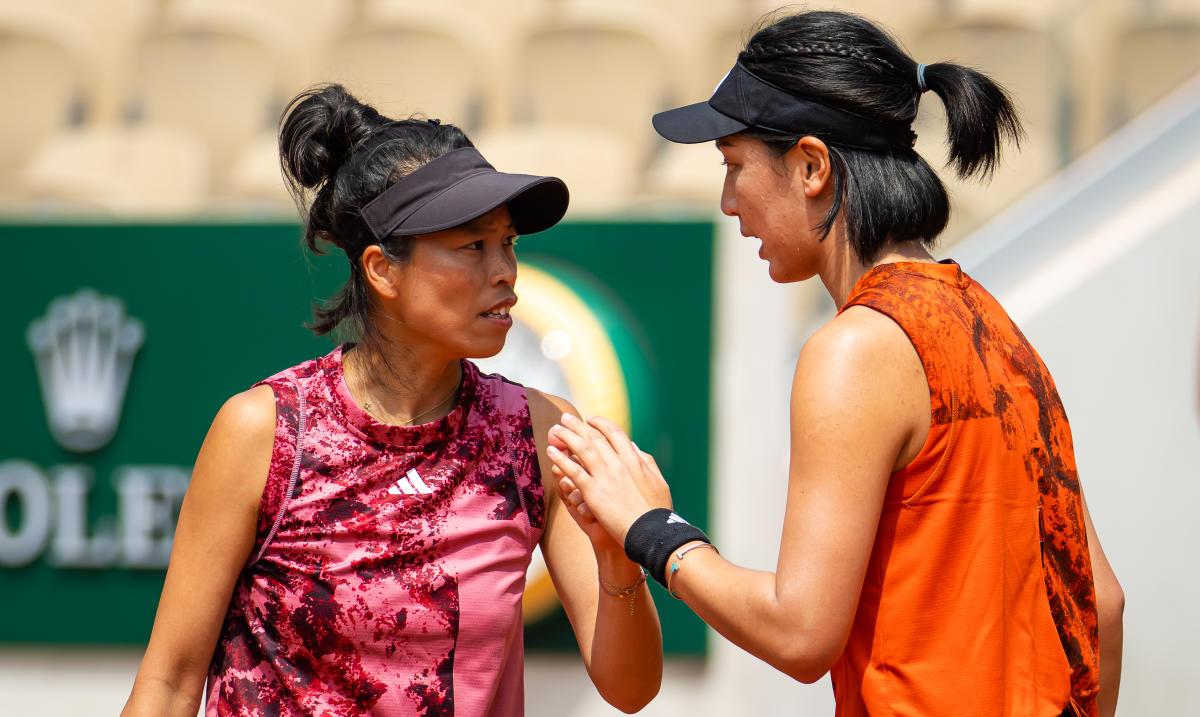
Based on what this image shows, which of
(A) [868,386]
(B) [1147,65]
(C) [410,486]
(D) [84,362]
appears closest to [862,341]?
(A) [868,386]

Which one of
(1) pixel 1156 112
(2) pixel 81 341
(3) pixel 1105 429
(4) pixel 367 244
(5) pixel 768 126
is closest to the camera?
(5) pixel 768 126

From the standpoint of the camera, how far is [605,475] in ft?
4.84

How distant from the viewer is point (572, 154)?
465 cm

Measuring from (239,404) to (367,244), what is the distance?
0.29m

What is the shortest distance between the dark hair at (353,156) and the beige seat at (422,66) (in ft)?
11.4

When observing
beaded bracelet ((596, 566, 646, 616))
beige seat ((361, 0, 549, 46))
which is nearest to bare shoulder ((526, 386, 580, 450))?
beaded bracelet ((596, 566, 646, 616))

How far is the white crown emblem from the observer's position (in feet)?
11.6

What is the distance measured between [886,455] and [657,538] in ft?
0.96

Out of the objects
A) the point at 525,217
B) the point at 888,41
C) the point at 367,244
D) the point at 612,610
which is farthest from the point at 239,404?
the point at 888,41

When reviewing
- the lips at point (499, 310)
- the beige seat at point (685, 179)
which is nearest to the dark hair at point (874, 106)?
the lips at point (499, 310)

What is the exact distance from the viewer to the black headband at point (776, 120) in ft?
4.65

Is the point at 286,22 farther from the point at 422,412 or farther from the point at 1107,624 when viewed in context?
the point at 1107,624

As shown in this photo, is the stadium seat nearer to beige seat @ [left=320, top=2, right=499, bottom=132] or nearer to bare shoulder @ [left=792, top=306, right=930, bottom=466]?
beige seat @ [left=320, top=2, right=499, bottom=132]

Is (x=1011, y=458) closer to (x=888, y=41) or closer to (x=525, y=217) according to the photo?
(x=888, y=41)
